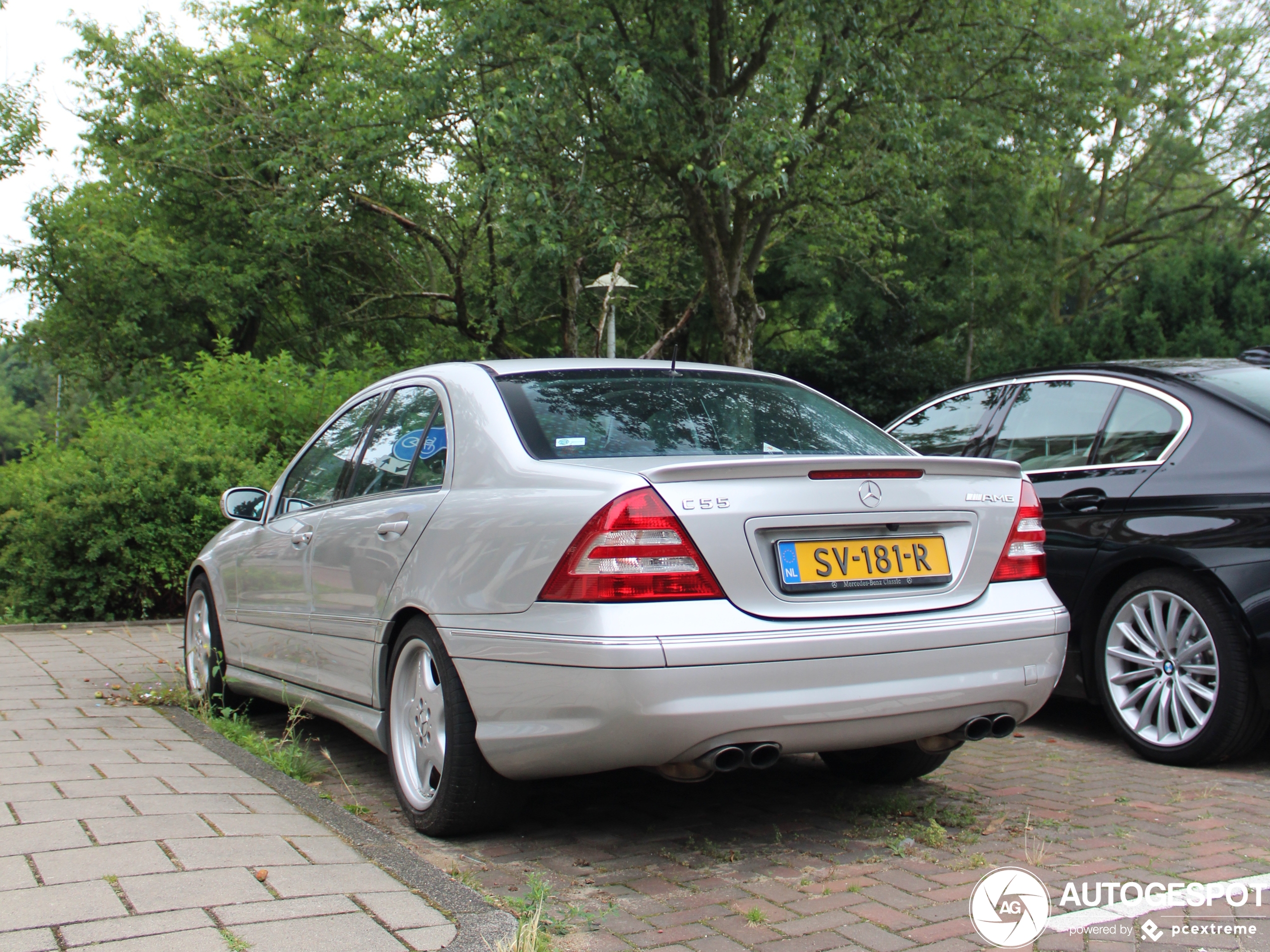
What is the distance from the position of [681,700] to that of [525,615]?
0.53 m

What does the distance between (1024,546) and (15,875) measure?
3092 mm

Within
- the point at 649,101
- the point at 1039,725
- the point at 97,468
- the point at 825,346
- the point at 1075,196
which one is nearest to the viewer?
the point at 1039,725

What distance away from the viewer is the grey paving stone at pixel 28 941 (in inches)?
99.8

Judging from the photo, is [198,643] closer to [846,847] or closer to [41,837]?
[41,837]

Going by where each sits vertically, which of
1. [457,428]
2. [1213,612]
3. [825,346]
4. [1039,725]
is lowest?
[1039,725]

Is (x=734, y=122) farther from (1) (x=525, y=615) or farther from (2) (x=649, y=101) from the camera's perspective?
(1) (x=525, y=615)

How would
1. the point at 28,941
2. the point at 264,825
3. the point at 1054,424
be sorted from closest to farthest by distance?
the point at 28,941 → the point at 264,825 → the point at 1054,424

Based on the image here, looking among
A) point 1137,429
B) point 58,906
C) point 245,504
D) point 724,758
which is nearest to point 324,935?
point 58,906

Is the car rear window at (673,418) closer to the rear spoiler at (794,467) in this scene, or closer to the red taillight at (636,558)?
the rear spoiler at (794,467)

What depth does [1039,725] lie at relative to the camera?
19.1ft

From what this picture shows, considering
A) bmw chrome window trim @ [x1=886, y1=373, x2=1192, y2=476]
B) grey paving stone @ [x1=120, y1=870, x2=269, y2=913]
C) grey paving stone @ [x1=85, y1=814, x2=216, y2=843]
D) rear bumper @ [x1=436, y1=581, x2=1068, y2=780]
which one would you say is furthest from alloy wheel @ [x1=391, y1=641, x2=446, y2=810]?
bmw chrome window trim @ [x1=886, y1=373, x2=1192, y2=476]

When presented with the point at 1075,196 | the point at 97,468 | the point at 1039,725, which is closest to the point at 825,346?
the point at 1075,196

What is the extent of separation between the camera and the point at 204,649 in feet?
19.6

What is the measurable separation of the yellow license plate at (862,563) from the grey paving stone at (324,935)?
139cm
